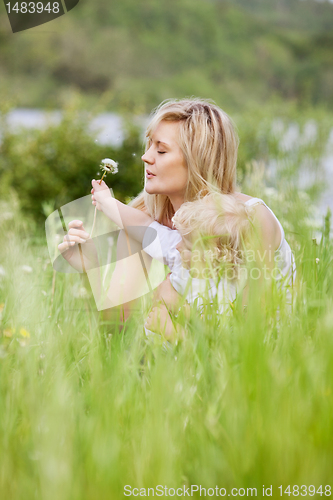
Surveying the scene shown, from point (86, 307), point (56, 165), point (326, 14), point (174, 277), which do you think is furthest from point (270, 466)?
point (326, 14)

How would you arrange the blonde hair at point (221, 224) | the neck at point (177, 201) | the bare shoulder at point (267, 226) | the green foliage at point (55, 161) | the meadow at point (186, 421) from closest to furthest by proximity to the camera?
the meadow at point (186, 421) < the blonde hair at point (221, 224) < the bare shoulder at point (267, 226) < the neck at point (177, 201) < the green foliage at point (55, 161)

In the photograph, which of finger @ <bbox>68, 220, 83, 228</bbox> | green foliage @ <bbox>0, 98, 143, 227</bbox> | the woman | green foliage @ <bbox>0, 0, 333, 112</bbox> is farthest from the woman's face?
green foliage @ <bbox>0, 0, 333, 112</bbox>

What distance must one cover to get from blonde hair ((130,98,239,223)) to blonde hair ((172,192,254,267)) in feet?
0.35

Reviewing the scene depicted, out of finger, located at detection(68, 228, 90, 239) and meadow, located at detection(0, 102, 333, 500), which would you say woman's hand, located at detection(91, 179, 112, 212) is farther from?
Result: meadow, located at detection(0, 102, 333, 500)

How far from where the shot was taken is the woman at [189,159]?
5.55 ft

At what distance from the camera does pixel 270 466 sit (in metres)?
0.81

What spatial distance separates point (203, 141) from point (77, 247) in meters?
0.62

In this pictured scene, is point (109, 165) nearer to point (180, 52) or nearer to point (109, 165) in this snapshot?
point (109, 165)

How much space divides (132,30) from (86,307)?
68.8 m

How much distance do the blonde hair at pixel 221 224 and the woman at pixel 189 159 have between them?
0.10 meters

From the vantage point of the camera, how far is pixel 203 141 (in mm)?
1693

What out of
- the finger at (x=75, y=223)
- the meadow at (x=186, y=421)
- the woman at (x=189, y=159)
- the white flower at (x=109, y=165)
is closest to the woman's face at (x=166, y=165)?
the woman at (x=189, y=159)

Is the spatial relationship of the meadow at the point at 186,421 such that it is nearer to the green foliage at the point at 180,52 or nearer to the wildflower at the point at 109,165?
Answer: the wildflower at the point at 109,165

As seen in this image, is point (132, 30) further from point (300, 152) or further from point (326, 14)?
point (300, 152)
